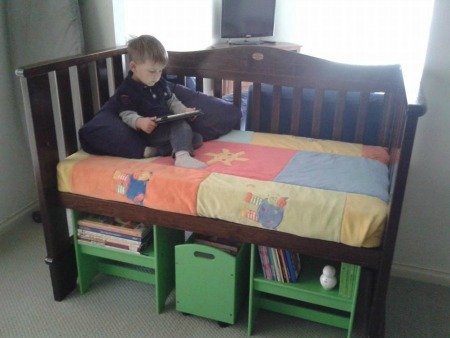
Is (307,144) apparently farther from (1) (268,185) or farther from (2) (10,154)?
(2) (10,154)

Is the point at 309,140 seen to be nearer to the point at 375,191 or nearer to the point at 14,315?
the point at 375,191

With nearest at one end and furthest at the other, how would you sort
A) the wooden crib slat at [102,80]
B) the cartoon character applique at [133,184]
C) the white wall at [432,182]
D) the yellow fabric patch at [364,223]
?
the yellow fabric patch at [364,223], the cartoon character applique at [133,184], the white wall at [432,182], the wooden crib slat at [102,80]

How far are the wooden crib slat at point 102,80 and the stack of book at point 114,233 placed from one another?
53cm

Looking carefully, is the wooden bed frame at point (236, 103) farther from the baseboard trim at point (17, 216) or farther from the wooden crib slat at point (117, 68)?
the baseboard trim at point (17, 216)

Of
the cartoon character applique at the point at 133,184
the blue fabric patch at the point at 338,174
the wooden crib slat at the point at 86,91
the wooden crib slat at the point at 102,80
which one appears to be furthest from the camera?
the wooden crib slat at the point at 102,80

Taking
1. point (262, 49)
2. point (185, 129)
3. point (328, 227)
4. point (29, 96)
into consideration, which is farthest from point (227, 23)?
point (328, 227)

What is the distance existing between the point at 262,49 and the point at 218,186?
0.71m

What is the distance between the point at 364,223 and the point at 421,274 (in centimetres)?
80

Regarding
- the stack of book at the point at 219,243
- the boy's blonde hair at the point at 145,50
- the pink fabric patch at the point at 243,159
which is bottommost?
the stack of book at the point at 219,243

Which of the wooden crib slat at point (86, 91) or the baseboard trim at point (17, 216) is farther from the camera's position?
the baseboard trim at point (17, 216)

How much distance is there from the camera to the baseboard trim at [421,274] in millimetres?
1795

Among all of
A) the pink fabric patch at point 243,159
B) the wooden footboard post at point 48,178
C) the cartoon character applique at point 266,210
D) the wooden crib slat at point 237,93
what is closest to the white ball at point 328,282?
the cartoon character applique at point 266,210

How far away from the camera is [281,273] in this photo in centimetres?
144

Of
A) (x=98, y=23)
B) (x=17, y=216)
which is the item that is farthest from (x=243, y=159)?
(x=17, y=216)
